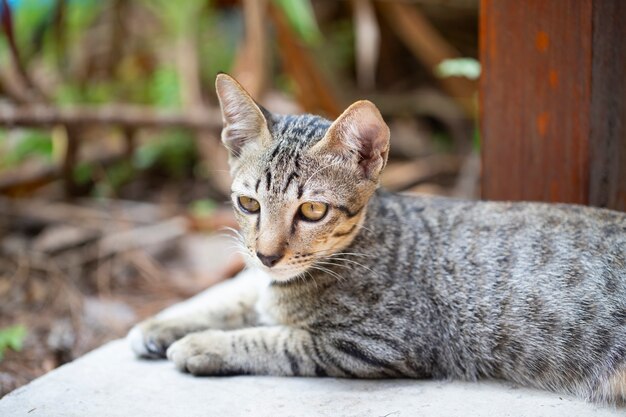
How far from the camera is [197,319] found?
3562mm

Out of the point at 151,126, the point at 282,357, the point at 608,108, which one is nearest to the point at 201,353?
the point at 282,357

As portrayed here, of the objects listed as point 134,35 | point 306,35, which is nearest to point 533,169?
point 306,35

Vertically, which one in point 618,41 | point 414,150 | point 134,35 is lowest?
point 414,150

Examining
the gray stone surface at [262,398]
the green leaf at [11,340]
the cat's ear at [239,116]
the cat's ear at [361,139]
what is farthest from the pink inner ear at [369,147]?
the green leaf at [11,340]

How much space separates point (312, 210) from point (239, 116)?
63 cm

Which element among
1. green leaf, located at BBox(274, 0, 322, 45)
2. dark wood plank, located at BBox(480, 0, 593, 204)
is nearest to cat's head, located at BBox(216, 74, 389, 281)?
dark wood plank, located at BBox(480, 0, 593, 204)

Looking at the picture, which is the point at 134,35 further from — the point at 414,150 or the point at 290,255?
the point at 290,255

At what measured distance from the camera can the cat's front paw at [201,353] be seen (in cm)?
310

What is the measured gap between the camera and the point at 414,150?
7.98 metres

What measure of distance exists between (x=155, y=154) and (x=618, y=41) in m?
5.34

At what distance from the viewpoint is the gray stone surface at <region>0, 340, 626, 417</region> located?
9.02 ft

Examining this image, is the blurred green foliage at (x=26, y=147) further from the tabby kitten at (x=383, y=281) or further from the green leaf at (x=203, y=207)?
the tabby kitten at (x=383, y=281)

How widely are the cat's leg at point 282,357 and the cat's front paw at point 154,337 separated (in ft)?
0.73

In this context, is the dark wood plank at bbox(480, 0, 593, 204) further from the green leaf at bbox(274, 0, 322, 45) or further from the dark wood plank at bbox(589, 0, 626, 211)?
the green leaf at bbox(274, 0, 322, 45)
